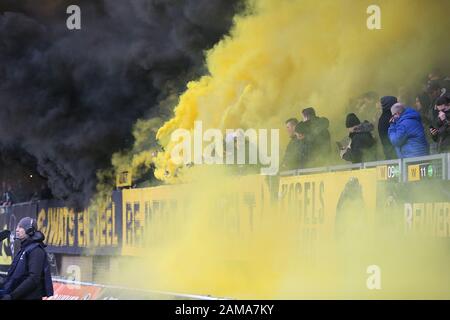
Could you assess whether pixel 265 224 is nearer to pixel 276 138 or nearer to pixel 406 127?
pixel 276 138

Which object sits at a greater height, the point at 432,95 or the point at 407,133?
the point at 432,95

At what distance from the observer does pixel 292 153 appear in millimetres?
8672

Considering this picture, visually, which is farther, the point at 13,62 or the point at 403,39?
the point at 13,62

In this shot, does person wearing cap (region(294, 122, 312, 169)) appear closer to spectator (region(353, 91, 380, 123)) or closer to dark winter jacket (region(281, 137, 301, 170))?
dark winter jacket (region(281, 137, 301, 170))

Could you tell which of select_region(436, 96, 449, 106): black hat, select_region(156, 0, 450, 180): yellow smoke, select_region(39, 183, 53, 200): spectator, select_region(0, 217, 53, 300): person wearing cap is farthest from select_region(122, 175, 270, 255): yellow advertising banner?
select_region(0, 217, 53, 300): person wearing cap

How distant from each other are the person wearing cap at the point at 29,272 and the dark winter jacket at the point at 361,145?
315 centimetres

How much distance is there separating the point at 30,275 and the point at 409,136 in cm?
356

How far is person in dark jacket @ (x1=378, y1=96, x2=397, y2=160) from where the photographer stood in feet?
26.1

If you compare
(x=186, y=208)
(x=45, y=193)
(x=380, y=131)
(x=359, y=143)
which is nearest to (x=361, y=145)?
(x=359, y=143)

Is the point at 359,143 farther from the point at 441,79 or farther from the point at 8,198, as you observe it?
the point at 8,198
